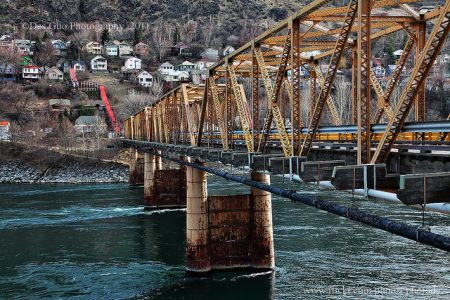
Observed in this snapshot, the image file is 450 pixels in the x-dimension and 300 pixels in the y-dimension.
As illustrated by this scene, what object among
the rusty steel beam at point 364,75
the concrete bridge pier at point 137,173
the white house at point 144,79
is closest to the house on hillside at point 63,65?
the white house at point 144,79

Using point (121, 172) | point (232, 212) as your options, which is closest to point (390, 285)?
point (232, 212)

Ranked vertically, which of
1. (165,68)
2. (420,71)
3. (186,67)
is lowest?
(420,71)

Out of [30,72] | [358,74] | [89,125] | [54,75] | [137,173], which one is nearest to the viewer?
[358,74]

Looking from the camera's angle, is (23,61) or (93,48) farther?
(93,48)

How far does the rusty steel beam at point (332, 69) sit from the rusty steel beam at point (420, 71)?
8.61 ft

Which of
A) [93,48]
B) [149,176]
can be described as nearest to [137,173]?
[149,176]

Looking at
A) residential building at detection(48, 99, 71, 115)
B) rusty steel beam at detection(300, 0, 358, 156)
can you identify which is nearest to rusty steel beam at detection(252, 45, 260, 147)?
rusty steel beam at detection(300, 0, 358, 156)

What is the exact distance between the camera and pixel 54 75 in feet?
520

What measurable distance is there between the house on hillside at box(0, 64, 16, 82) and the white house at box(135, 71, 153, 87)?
3450 cm

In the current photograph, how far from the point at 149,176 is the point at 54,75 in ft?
365

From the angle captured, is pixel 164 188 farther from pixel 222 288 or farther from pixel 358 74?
pixel 358 74

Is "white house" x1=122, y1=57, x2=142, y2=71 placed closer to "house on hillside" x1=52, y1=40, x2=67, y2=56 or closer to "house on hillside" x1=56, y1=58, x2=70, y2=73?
"house on hillside" x1=56, y1=58, x2=70, y2=73

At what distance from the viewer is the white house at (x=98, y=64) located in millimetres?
171125

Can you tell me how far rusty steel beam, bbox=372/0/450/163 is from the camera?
1024 cm
